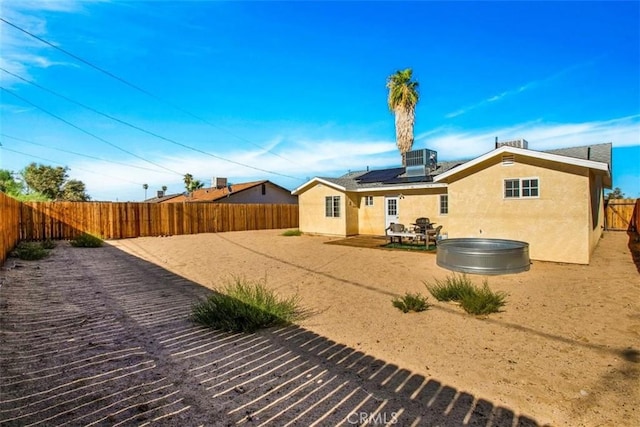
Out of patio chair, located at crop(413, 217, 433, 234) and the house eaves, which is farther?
the house eaves

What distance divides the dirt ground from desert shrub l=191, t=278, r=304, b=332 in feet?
0.71

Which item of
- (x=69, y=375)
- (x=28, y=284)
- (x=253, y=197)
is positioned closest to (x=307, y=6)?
(x=28, y=284)

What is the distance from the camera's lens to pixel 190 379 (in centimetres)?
323

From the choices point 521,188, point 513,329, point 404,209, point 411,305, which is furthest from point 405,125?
point 513,329

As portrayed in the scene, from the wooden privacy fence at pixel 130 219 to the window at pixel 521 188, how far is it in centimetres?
1737

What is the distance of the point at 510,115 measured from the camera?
1891 centimetres

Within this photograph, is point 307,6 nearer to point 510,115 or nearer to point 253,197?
point 510,115

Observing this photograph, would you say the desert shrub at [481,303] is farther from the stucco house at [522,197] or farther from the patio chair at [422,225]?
the patio chair at [422,225]

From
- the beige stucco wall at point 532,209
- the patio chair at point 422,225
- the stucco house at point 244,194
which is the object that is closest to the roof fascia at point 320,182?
the patio chair at point 422,225

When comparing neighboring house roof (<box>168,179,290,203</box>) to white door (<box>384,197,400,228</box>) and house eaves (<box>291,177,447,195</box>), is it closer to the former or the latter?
house eaves (<box>291,177,447,195</box>)

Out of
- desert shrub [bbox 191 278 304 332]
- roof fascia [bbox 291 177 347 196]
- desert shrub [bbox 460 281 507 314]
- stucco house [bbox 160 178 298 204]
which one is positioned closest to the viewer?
desert shrub [bbox 191 278 304 332]

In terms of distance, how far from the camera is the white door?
54.2 feet

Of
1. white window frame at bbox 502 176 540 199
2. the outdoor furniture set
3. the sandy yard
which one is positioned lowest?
the sandy yard

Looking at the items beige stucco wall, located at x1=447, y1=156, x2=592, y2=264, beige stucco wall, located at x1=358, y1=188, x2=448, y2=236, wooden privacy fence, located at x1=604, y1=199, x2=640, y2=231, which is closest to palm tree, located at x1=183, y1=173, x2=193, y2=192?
beige stucco wall, located at x1=358, y1=188, x2=448, y2=236
